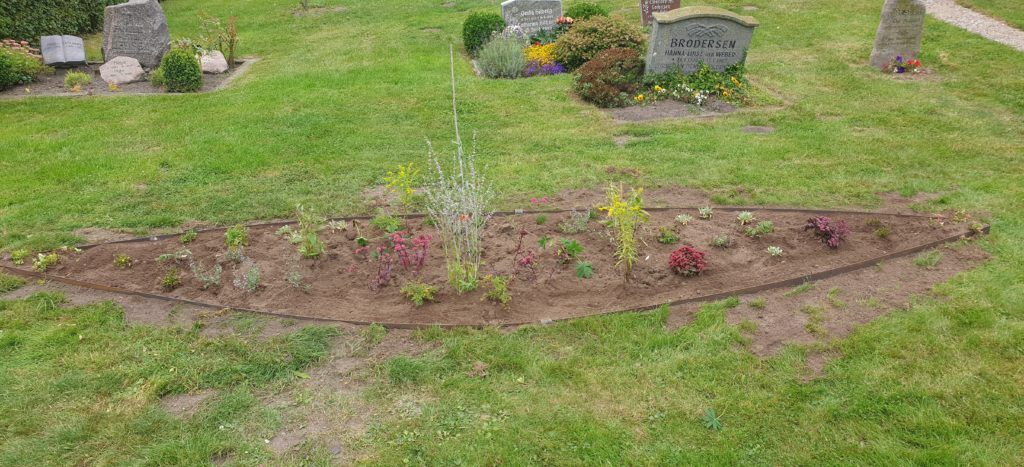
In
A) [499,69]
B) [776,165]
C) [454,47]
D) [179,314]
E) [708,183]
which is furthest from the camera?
[454,47]

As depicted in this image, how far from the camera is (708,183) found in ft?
24.2

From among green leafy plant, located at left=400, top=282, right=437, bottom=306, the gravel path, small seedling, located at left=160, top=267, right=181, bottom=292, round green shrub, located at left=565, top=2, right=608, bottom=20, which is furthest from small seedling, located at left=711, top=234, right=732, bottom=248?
the gravel path

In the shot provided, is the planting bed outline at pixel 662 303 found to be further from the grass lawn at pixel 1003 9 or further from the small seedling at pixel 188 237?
the grass lawn at pixel 1003 9

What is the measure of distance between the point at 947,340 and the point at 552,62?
887 centimetres

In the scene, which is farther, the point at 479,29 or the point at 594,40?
the point at 479,29

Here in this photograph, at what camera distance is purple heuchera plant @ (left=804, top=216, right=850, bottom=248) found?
5.73 meters

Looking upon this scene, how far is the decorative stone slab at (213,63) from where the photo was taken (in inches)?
507

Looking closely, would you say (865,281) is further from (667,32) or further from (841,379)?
(667,32)

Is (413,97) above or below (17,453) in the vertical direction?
above

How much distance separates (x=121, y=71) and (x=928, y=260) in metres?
12.7

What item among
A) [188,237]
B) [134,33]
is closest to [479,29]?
[134,33]

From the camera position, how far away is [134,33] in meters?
13.0

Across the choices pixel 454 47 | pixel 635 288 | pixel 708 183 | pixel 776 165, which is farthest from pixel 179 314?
pixel 454 47

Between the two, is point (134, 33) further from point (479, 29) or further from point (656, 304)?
point (656, 304)
